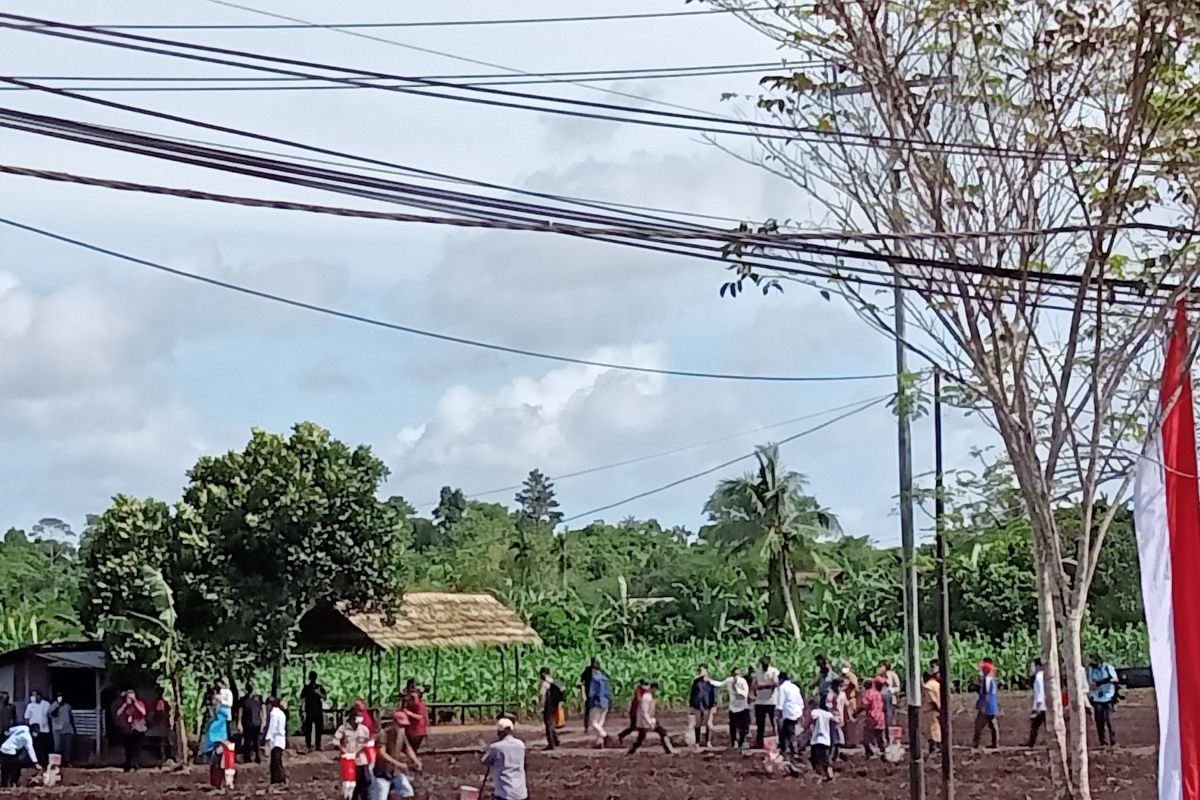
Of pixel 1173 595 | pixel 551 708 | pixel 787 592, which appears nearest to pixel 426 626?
pixel 551 708

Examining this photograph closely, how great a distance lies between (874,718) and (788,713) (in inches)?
85.0

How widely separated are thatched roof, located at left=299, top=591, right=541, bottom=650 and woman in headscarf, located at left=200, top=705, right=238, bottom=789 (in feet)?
35.0

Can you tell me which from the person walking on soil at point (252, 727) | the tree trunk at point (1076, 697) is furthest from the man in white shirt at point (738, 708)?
the tree trunk at point (1076, 697)

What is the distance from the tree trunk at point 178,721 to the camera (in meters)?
33.2

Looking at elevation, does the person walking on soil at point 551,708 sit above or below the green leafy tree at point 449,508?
below

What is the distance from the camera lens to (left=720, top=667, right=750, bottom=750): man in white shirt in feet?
104

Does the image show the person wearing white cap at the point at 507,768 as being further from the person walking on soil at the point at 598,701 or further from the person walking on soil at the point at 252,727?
the person walking on soil at the point at 598,701

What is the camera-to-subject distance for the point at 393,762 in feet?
65.8

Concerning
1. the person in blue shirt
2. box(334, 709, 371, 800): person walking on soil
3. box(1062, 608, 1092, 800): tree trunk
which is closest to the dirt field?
the person in blue shirt

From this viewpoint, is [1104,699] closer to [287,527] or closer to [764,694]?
[764,694]

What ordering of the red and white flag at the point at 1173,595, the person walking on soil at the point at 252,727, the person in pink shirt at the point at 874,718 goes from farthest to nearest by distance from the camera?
the person walking on soil at the point at 252,727 → the person in pink shirt at the point at 874,718 → the red and white flag at the point at 1173,595

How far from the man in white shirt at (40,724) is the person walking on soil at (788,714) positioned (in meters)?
13.6

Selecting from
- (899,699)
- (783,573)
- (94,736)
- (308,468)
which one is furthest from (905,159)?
(783,573)

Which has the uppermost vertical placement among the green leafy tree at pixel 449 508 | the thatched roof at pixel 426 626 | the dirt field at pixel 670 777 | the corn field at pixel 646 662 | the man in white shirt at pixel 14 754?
the green leafy tree at pixel 449 508
